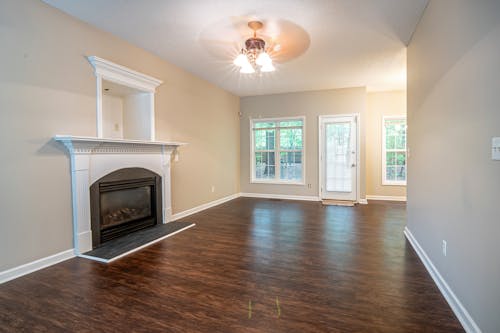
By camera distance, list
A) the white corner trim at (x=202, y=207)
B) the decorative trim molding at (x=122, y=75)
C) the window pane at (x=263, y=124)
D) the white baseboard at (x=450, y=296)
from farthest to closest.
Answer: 1. the window pane at (x=263, y=124)
2. the white corner trim at (x=202, y=207)
3. the decorative trim molding at (x=122, y=75)
4. the white baseboard at (x=450, y=296)

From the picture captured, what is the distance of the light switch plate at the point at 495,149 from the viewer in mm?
1343

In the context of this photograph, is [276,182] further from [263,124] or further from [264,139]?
[263,124]

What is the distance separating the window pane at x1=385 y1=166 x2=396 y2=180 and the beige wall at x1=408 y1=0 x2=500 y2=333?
12.6ft

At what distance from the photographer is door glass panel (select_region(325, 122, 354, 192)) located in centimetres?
616

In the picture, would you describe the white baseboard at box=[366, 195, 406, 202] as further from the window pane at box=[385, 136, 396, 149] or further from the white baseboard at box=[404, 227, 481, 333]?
the white baseboard at box=[404, 227, 481, 333]

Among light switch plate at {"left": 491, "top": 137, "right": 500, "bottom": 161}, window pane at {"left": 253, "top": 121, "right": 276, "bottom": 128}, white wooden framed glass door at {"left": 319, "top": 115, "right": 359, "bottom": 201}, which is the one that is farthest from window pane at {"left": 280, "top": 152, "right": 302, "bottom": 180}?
light switch plate at {"left": 491, "top": 137, "right": 500, "bottom": 161}

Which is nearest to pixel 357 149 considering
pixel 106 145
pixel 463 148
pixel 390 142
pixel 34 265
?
pixel 390 142

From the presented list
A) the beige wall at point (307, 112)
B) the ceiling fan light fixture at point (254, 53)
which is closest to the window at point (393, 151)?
the beige wall at point (307, 112)

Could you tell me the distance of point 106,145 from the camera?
10.4ft

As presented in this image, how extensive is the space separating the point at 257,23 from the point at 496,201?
2.78 m

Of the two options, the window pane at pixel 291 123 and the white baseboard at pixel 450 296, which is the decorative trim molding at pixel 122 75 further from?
the white baseboard at pixel 450 296

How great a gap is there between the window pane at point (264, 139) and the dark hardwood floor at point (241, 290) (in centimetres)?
367

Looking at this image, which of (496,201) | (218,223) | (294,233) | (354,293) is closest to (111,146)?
(218,223)

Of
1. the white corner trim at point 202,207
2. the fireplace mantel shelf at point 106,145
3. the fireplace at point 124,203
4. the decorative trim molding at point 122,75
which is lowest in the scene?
the white corner trim at point 202,207
